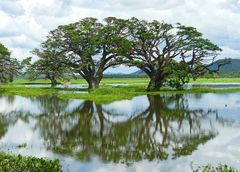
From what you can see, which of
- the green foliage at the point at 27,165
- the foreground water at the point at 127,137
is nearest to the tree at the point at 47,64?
the foreground water at the point at 127,137

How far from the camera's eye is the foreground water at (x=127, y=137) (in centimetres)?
1953

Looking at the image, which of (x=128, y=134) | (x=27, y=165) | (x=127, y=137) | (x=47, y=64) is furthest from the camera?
(x=47, y=64)

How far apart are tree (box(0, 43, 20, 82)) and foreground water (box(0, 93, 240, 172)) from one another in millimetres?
50799

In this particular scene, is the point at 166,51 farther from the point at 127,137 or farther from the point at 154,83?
the point at 127,137

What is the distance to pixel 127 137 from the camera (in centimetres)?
2609

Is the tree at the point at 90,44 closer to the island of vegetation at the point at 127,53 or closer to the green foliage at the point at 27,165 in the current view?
the island of vegetation at the point at 127,53

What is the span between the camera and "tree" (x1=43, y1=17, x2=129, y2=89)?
7694 centimetres

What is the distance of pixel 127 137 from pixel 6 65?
233 feet

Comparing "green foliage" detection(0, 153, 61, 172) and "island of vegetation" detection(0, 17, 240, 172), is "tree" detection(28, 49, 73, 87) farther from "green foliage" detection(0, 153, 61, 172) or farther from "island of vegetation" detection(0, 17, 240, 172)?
"green foliage" detection(0, 153, 61, 172)

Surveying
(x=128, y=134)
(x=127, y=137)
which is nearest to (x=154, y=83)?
(x=128, y=134)

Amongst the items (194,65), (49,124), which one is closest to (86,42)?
(194,65)

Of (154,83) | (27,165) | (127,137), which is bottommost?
(127,137)

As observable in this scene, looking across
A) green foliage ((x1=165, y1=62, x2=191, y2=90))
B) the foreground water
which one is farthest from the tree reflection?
green foliage ((x1=165, y1=62, x2=191, y2=90))

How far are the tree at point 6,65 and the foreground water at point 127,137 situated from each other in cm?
5080
